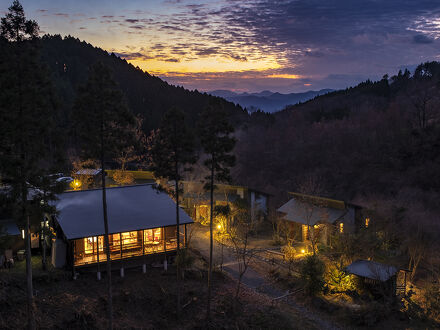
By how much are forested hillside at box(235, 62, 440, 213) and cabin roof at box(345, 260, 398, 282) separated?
54.7 feet

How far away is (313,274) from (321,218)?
7.64m

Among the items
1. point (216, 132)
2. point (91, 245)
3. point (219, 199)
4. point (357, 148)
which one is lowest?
point (219, 199)

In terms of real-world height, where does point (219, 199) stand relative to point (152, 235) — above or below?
below

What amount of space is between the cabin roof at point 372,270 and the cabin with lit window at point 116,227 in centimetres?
1054

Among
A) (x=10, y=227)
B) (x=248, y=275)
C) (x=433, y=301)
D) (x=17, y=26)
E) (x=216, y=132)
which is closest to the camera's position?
(x=17, y=26)

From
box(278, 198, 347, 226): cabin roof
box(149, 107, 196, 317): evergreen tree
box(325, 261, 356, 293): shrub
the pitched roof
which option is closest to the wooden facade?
box(149, 107, 196, 317): evergreen tree

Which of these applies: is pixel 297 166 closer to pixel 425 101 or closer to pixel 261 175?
pixel 261 175

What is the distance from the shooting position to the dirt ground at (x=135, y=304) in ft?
46.6

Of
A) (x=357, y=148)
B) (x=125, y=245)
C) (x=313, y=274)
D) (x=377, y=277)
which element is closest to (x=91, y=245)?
(x=125, y=245)

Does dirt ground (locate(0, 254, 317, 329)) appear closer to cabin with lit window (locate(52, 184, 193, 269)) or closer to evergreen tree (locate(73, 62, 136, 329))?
cabin with lit window (locate(52, 184, 193, 269))

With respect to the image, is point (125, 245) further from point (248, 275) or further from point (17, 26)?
point (17, 26)

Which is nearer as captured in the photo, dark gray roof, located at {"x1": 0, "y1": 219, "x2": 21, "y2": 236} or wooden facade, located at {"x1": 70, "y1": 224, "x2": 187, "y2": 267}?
wooden facade, located at {"x1": 70, "y1": 224, "x2": 187, "y2": 267}

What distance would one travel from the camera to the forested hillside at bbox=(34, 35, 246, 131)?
9006cm

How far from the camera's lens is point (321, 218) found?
28.0 m
